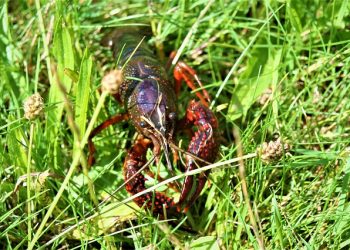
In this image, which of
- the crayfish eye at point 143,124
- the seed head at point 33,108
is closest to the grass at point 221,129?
the seed head at point 33,108

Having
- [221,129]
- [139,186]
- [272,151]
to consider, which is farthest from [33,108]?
[221,129]

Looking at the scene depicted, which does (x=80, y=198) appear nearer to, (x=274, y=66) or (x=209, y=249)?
(x=209, y=249)

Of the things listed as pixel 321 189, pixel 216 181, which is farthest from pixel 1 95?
pixel 321 189

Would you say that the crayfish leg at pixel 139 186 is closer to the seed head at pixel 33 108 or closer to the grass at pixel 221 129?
the grass at pixel 221 129

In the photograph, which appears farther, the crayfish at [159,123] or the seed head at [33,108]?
the crayfish at [159,123]

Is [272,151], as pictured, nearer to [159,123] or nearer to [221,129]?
[159,123]

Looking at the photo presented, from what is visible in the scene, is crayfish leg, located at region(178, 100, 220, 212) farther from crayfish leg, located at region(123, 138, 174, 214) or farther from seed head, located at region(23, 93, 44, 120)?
seed head, located at region(23, 93, 44, 120)

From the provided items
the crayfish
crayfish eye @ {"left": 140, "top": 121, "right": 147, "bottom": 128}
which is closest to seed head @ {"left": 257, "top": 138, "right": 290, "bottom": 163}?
the crayfish

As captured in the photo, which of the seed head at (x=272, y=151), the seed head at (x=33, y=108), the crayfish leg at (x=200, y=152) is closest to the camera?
the seed head at (x=33, y=108)
